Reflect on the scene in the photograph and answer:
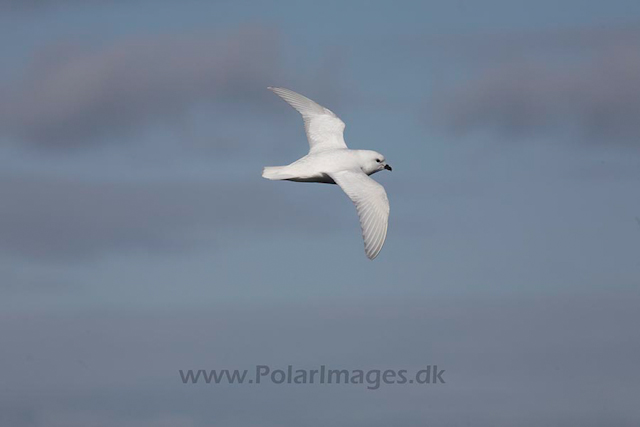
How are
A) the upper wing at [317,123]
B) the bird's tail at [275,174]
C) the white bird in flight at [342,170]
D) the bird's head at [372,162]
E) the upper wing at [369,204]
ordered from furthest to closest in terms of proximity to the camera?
the upper wing at [317,123] < the bird's head at [372,162] < the bird's tail at [275,174] < the white bird in flight at [342,170] < the upper wing at [369,204]

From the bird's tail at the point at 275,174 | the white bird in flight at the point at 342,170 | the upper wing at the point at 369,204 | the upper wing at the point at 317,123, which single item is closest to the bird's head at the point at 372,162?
the white bird in flight at the point at 342,170

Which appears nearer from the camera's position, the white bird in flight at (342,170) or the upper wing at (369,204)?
the upper wing at (369,204)

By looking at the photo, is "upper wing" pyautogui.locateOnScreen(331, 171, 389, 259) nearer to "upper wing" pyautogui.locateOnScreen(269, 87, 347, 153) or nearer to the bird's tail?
the bird's tail

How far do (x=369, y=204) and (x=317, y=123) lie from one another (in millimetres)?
8688

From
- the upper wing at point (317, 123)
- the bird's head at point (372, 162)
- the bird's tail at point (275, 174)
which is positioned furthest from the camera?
the upper wing at point (317, 123)

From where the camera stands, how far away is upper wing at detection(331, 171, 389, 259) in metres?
37.4

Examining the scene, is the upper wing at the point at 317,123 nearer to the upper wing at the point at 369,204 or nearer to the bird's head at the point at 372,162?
the bird's head at the point at 372,162

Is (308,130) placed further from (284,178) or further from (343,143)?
(284,178)

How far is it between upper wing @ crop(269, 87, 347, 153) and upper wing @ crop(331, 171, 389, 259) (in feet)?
16.3

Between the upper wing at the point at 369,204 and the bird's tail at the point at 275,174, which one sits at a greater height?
the bird's tail at the point at 275,174

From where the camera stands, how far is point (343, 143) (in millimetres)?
45875

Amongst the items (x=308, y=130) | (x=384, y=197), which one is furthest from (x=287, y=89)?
(x=384, y=197)

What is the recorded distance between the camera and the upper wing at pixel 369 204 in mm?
37406

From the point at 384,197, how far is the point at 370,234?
2.04 metres
